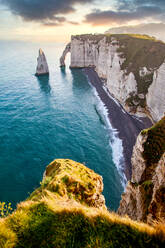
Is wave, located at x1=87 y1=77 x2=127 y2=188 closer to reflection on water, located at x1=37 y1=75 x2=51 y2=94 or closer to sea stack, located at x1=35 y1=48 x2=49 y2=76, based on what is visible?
reflection on water, located at x1=37 y1=75 x2=51 y2=94

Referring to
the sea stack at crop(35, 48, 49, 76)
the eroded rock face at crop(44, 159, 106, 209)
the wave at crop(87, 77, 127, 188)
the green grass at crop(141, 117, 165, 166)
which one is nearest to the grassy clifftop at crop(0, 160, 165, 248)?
the eroded rock face at crop(44, 159, 106, 209)

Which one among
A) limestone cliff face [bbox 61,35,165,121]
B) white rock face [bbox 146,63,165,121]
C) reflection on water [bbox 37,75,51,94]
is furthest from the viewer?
reflection on water [bbox 37,75,51,94]

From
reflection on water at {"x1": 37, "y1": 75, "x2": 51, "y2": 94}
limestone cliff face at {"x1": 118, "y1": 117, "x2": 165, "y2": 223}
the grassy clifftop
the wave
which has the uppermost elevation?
reflection on water at {"x1": 37, "y1": 75, "x2": 51, "y2": 94}

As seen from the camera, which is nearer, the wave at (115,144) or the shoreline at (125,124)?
the wave at (115,144)

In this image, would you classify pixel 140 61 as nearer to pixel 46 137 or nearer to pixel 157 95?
pixel 157 95

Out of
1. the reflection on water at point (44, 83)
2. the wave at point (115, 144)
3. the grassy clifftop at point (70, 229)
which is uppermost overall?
the reflection on water at point (44, 83)

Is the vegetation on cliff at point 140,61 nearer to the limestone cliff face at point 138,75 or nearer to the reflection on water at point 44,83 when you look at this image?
the limestone cliff face at point 138,75

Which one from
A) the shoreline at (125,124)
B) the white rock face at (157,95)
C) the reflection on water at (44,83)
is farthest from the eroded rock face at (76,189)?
the reflection on water at (44,83)

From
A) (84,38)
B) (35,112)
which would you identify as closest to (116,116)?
(35,112)
